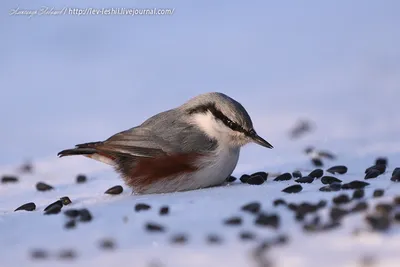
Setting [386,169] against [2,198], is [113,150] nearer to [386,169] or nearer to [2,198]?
[2,198]

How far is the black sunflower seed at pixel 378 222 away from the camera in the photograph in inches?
198

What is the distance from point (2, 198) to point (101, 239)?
2.96m

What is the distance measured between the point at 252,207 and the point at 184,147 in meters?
1.36

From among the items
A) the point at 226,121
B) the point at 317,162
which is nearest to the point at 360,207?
the point at 226,121

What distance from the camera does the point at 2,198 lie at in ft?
26.2

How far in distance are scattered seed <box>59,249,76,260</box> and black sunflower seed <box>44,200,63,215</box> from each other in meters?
1.42

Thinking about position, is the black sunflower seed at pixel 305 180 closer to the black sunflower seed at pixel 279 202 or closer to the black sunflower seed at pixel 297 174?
the black sunflower seed at pixel 297 174

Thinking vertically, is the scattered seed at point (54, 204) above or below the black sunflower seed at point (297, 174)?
below

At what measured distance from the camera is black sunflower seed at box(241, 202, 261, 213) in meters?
5.80

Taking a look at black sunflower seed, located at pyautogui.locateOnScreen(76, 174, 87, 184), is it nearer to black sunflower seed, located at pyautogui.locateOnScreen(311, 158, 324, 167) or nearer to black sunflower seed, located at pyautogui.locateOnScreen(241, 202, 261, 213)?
black sunflower seed, located at pyautogui.locateOnScreen(311, 158, 324, 167)

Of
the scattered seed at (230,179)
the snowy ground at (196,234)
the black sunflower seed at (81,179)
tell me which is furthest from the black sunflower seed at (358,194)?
the black sunflower seed at (81,179)

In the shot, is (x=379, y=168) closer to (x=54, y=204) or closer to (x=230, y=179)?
(x=230, y=179)

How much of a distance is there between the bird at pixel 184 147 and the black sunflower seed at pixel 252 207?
115 cm

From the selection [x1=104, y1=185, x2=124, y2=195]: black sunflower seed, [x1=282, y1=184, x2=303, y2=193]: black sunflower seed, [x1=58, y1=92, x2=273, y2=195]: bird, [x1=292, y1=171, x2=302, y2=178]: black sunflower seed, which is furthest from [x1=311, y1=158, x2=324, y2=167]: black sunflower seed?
[x1=104, y1=185, x2=124, y2=195]: black sunflower seed
